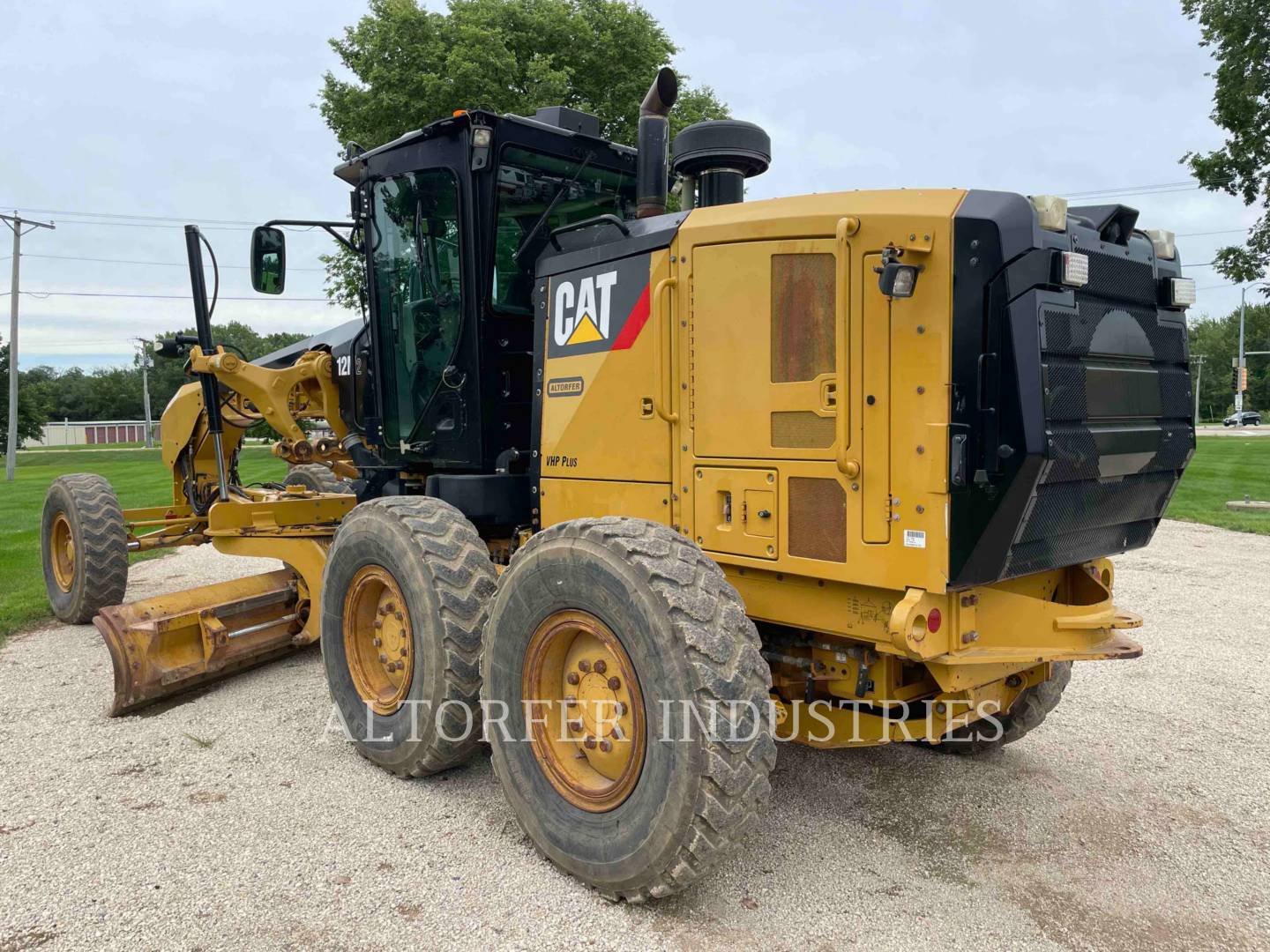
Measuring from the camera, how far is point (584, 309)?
395 cm

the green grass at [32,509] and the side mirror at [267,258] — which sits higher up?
the side mirror at [267,258]

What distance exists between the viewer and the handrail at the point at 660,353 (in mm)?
3490

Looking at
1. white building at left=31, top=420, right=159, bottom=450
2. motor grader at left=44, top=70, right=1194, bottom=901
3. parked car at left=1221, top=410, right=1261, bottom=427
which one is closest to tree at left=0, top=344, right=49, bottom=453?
white building at left=31, top=420, right=159, bottom=450

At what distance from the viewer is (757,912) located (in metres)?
3.02

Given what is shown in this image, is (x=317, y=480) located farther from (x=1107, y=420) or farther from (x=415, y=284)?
(x=1107, y=420)

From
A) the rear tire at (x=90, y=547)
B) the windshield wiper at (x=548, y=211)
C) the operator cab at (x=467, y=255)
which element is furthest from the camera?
the rear tire at (x=90, y=547)

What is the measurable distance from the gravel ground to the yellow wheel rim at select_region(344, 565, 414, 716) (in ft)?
1.24

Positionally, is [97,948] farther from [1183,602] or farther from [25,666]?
[1183,602]

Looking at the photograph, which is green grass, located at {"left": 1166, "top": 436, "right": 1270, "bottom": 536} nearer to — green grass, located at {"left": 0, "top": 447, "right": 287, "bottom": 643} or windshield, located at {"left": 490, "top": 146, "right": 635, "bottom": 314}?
windshield, located at {"left": 490, "top": 146, "right": 635, "bottom": 314}

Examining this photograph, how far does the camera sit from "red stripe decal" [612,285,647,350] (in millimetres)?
3611

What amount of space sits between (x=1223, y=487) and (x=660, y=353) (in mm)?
18245

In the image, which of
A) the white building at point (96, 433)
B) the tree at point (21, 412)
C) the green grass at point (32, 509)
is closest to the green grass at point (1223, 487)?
the green grass at point (32, 509)

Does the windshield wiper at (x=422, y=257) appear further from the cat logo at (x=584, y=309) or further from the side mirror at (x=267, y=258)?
the side mirror at (x=267, y=258)

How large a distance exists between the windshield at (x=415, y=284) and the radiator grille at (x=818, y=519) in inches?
94.4
